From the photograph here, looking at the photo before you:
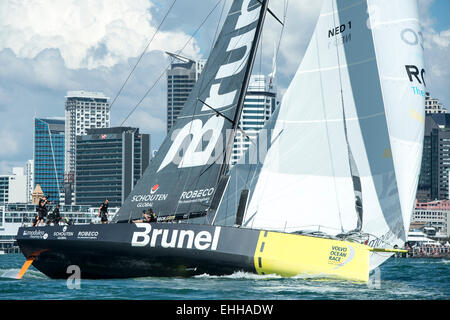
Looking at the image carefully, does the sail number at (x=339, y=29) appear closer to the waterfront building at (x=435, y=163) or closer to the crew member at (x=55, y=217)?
the crew member at (x=55, y=217)

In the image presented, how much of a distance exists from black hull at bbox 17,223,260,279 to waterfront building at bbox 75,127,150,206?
6153 inches

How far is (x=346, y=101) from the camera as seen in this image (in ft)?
73.7

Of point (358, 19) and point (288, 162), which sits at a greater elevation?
point (358, 19)

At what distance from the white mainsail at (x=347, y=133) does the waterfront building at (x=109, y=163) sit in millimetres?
156598

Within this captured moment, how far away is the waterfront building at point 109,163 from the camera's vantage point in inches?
7052

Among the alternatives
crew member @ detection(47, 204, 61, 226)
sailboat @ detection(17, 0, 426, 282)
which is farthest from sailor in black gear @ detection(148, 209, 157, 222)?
crew member @ detection(47, 204, 61, 226)

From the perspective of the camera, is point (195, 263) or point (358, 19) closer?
point (195, 263)

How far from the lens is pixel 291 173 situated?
2255cm

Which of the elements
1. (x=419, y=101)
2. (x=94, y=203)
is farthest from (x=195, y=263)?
(x=94, y=203)

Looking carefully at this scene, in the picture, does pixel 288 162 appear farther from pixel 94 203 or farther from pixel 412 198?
pixel 94 203

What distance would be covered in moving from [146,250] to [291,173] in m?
4.35

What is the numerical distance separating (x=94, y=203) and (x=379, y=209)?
528 ft

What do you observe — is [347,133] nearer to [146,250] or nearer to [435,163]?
[146,250]

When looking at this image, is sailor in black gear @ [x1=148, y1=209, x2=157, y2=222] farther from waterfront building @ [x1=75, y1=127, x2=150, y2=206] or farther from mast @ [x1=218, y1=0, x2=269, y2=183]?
waterfront building @ [x1=75, y1=127, x2=150, y2=206]
